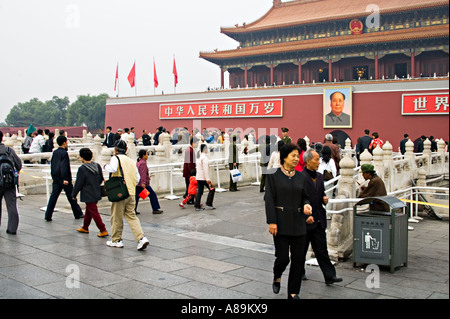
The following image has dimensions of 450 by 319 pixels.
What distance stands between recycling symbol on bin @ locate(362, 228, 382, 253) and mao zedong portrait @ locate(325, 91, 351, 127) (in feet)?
66.8

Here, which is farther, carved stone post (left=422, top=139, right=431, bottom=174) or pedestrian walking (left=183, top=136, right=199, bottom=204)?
carved stone post (left=422, top=139, right=431, bottom=174)

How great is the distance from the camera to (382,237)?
568 cm

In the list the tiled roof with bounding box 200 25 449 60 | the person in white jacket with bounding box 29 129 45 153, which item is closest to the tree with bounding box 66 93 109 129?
the tiled roof with bounding box 200 25 449 60

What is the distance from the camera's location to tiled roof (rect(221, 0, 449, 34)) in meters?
27.5

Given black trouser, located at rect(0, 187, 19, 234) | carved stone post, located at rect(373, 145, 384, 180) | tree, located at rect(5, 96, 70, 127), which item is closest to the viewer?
black trouser, located at rect(0, 187, 19, 234)

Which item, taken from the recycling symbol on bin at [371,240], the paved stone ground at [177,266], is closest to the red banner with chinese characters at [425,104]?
the paved stone ground at [177,266]

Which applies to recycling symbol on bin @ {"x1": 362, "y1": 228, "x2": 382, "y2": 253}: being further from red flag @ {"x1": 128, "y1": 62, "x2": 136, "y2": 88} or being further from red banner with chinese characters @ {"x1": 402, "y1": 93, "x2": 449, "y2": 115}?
red flag @ {"x1": 128, "y1": 62, "x2": 136, "y2": 88}

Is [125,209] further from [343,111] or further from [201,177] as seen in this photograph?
[343,111]

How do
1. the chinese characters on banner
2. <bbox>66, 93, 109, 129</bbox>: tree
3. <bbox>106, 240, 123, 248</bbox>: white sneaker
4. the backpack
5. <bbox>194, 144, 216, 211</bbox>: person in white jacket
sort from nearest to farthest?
<bbox>106, 240, 123, 248</bbox>: white sneaker → the backpack → <bbox>194, 144, 216, 211</bbox>: person in white jacket → the chinese characters on banner → <bbox>66, 93, 109, 129</bbox>: tree

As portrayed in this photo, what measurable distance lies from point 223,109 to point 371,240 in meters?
25.2

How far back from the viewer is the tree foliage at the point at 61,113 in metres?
63.4

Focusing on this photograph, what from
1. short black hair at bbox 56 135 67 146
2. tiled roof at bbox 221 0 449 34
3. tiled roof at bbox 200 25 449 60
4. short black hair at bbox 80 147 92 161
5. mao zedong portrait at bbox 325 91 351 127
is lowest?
short black hair at bbox 80 147 92 161
